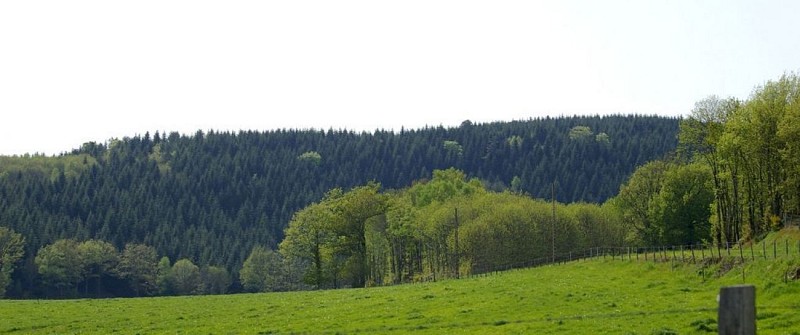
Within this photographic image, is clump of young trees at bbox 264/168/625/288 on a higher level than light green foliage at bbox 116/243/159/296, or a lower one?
higher

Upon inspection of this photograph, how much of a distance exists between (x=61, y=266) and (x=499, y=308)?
439 feet

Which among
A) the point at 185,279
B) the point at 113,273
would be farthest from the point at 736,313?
the point at 185,279

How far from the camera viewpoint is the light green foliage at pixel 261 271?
183 meters

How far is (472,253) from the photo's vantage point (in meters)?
111

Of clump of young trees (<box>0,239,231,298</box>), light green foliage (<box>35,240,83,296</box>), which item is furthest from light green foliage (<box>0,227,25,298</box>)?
light green foliage (<box>35,240,83,296</box>)

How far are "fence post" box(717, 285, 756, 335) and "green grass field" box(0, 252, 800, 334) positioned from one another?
25.3m

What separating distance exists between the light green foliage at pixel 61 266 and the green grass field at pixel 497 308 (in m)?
91.0

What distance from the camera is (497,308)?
52312 millimetres

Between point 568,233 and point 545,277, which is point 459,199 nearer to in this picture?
point 568,233

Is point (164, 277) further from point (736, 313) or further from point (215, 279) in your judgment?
point (736, 313)

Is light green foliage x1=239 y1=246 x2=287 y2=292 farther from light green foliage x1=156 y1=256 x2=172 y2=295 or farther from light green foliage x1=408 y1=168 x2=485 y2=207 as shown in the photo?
light green foliage x1=408 y1=168 x2=485 y2=207

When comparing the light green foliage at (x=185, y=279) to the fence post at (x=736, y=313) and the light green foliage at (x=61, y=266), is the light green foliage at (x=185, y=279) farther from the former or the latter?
the fence post at (x=736, y=313)

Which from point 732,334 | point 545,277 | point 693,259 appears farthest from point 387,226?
point 732,334

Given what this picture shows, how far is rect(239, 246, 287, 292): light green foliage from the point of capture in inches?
7196
